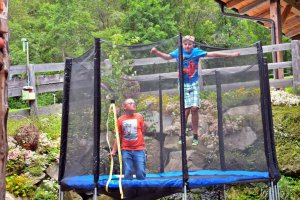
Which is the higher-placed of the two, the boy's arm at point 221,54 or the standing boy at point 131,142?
the boy's arm at point 221,54

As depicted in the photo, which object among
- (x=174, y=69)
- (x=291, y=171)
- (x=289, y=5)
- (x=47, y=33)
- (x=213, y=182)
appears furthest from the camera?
(x=47, y=33)

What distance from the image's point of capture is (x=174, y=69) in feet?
15.8

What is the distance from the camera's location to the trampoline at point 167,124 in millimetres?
A: 4551

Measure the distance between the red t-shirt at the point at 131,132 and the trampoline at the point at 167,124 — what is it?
0.37 feet

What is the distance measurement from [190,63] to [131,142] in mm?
1086

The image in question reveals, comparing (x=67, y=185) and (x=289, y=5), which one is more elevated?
(x=289, y=5)

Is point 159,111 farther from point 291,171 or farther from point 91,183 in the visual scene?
point 291,171

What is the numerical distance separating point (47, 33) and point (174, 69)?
16079 millimetres

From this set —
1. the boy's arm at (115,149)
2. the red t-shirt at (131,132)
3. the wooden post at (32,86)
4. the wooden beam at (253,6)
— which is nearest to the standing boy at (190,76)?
the red t-shirt at (131,132)

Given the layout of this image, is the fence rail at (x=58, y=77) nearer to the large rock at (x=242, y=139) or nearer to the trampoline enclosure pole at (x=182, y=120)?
the large rock at (x=242, y=139)

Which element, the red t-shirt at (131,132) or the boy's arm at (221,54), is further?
the boy's arm at (221,54)

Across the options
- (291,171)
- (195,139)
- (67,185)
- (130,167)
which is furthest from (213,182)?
(291,171)

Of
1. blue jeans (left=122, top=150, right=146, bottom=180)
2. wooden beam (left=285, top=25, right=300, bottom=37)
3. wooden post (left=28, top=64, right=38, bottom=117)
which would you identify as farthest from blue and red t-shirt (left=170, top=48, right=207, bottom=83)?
wooden beam (left=285, top=25, right=300, bottom=37)

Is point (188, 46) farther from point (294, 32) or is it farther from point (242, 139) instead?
point (294, 32)
